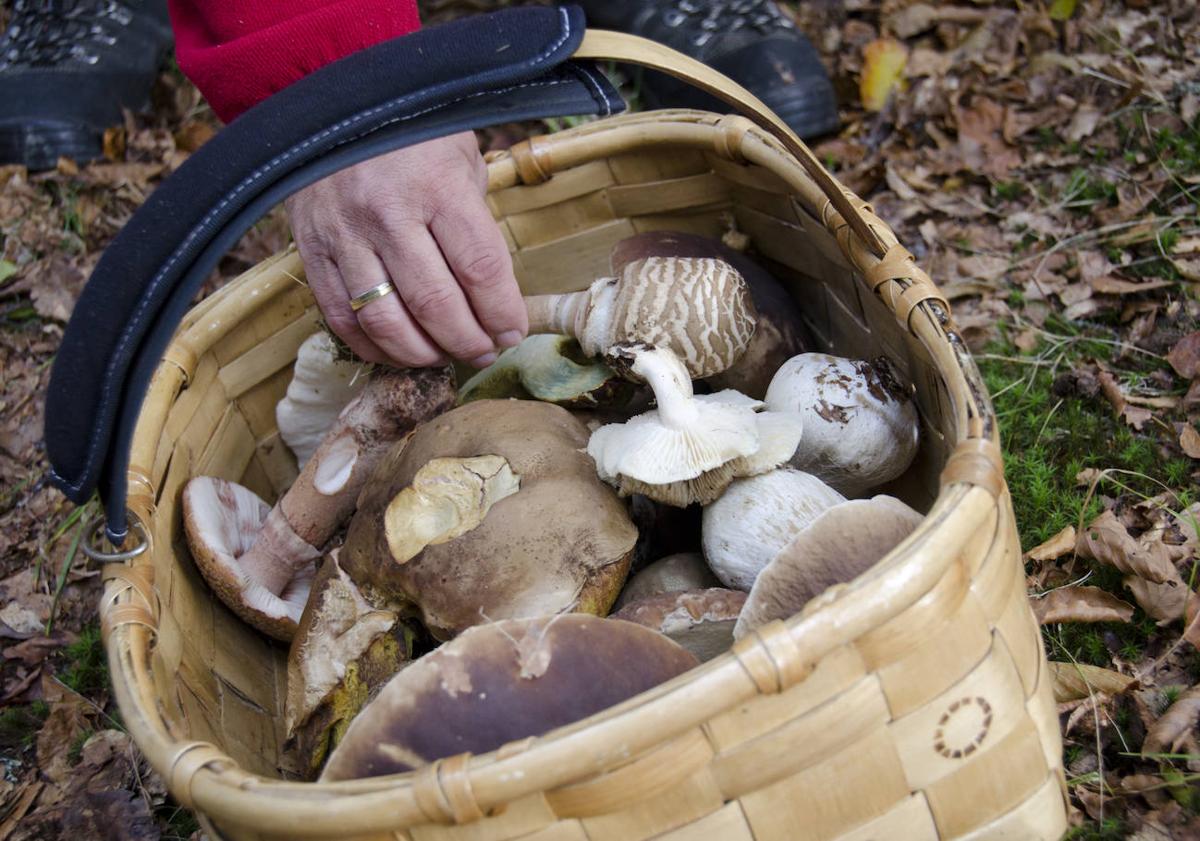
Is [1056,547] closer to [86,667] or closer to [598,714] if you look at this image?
[598,714]

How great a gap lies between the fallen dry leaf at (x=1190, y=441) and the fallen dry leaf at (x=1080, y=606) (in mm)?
416

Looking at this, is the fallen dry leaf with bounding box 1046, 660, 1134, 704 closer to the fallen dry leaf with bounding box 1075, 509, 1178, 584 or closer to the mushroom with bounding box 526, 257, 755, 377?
the fallen dry leaf with bounding box 1075, 509, 1178, 584

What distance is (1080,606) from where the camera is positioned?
1.77m

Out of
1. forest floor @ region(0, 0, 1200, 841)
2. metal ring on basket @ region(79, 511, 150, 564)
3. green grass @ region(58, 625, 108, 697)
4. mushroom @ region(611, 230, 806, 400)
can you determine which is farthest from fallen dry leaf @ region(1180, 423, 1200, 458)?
green grass @ region(58, 625, 108, 697)

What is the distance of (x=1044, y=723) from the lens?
1.26 m

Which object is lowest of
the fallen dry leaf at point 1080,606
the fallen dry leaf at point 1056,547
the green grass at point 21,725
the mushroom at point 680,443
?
the fallen dry leaf at point 1080,606

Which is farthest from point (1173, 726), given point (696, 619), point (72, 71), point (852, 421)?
point (72, 71)

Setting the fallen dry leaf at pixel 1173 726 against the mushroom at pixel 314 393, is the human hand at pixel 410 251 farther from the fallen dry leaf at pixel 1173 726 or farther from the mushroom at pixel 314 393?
the fallen dry leaf at pixel 1173 726

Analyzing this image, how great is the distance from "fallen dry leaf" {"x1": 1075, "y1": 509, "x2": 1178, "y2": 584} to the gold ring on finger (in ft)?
4.37

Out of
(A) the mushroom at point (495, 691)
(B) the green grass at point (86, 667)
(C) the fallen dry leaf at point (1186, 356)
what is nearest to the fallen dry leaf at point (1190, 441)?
(C) the fallen dry leaf at point (1186, 356)

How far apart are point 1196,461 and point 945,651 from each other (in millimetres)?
1176

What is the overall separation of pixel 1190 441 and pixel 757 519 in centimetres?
105

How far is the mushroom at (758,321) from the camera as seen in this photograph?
1.97 m

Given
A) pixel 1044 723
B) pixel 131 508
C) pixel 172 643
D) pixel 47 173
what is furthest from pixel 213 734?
pixel 47 173
